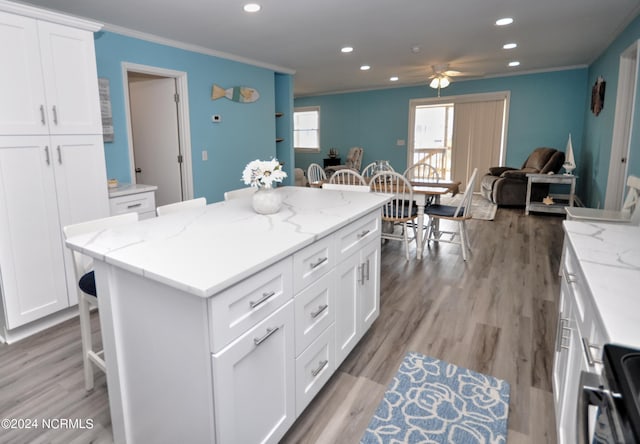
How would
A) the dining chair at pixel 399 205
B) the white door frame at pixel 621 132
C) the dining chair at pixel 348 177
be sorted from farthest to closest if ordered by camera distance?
the white door frame at pixel 621 132, the dining chair at pixel 348 177, the dining chair at pixel 399 205

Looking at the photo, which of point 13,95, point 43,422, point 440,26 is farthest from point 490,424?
point 440,26

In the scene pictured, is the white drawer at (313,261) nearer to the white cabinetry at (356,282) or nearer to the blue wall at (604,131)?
the white cabinetry at (356,282)

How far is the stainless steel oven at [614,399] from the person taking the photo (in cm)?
62

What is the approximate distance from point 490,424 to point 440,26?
3807 millimetres

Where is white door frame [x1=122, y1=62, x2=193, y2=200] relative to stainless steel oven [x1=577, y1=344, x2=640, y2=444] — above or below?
above

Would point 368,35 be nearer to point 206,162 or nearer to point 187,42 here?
point 187,42

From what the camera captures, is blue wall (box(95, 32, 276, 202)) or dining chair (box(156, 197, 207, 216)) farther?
blue wall (box(95, 32, 276, 202))

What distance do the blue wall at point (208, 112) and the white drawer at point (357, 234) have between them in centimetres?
290

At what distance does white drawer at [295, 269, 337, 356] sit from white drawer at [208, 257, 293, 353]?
0.41 ft

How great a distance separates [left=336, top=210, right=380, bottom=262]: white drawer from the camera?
6.23 feet

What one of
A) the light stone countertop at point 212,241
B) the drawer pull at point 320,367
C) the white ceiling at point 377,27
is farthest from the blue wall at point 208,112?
the drawer pull at point 320,367

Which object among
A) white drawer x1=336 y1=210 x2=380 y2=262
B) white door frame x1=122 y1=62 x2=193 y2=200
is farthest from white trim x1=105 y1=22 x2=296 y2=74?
white drawer x1=336 y1=210 x2=380 y2=262

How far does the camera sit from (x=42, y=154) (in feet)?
8.16

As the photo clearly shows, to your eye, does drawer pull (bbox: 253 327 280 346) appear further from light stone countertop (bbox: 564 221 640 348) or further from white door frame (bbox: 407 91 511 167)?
white door frame (bbox: 407 91 511 167)
